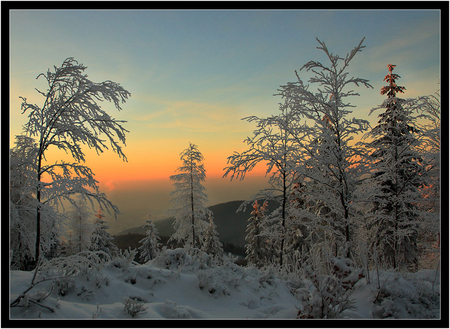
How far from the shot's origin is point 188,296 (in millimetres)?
3297

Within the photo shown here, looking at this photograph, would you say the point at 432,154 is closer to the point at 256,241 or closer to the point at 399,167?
the point at 399,167

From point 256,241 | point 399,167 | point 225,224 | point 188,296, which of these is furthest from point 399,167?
point 225,224

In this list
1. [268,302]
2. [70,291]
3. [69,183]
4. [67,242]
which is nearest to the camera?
[70,291]

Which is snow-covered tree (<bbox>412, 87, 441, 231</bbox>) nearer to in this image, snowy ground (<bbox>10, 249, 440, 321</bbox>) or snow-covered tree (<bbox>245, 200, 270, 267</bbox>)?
snowy ground (<bbox>10, 249, 440, 321</bbox>)

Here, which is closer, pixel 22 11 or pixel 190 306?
pixel 190 306

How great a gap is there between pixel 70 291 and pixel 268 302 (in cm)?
296

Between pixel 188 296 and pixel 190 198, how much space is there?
1570cm

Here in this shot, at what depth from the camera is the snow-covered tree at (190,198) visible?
18641 mm

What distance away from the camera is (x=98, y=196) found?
5.36 metres

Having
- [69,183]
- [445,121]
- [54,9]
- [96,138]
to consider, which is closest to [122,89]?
[96,138]

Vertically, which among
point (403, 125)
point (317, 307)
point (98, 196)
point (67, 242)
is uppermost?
point (403, 125)

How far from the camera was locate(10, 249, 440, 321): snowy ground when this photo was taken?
260 centimetres

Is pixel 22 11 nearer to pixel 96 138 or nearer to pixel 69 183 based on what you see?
pixel 96 138

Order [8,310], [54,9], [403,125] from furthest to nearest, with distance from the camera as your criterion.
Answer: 1. [403,125]
2. [54,9]
3. [8,310]
